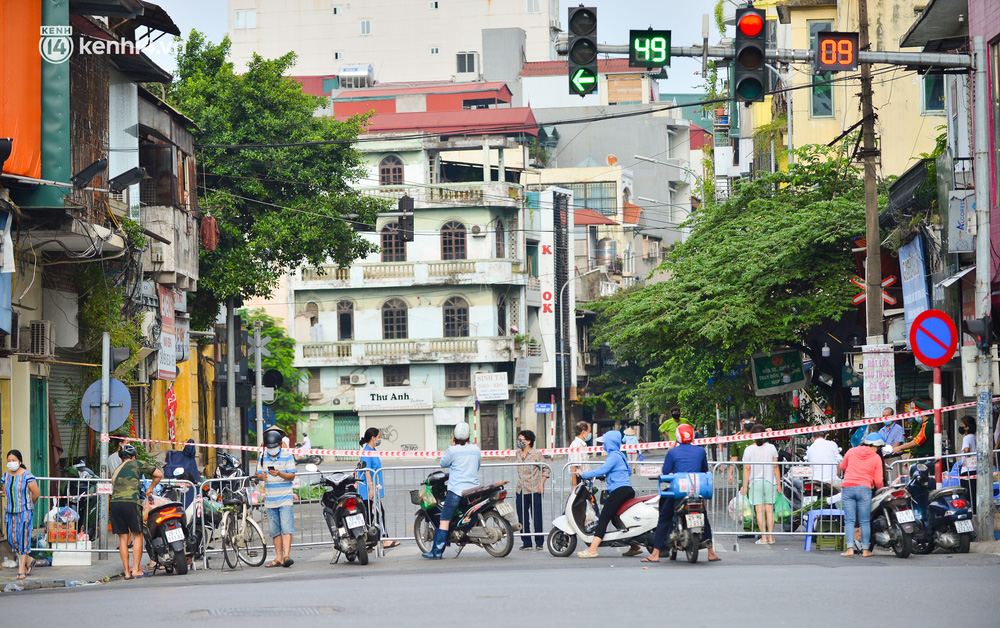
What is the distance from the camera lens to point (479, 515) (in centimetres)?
1545

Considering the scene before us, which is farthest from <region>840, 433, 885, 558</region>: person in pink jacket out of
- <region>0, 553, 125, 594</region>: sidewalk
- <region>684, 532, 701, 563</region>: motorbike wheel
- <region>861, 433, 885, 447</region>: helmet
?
<region>0, 553, 125, 594</region>: sidewalk

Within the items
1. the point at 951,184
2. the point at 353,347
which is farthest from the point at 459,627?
the point at 353,347

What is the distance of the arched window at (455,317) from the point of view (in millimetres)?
63875

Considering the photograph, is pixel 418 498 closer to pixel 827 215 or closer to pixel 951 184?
pixel 951 184

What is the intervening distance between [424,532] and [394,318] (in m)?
48.5

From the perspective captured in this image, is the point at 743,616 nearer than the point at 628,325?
Yes

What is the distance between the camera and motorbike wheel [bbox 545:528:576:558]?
618 inches

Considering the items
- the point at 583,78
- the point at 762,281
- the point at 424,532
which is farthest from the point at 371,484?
the point at 762,281

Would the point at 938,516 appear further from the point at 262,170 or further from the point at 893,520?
the point at 262,170

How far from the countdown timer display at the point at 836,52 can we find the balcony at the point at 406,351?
49.8 metres

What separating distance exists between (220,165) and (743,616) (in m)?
26.5

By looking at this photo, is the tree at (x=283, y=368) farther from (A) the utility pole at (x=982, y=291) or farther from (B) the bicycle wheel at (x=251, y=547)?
(A) the utility pole at (x=982, y=291)

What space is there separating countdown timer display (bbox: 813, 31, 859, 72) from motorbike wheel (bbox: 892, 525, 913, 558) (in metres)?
5.28

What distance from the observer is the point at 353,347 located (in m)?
63.8
